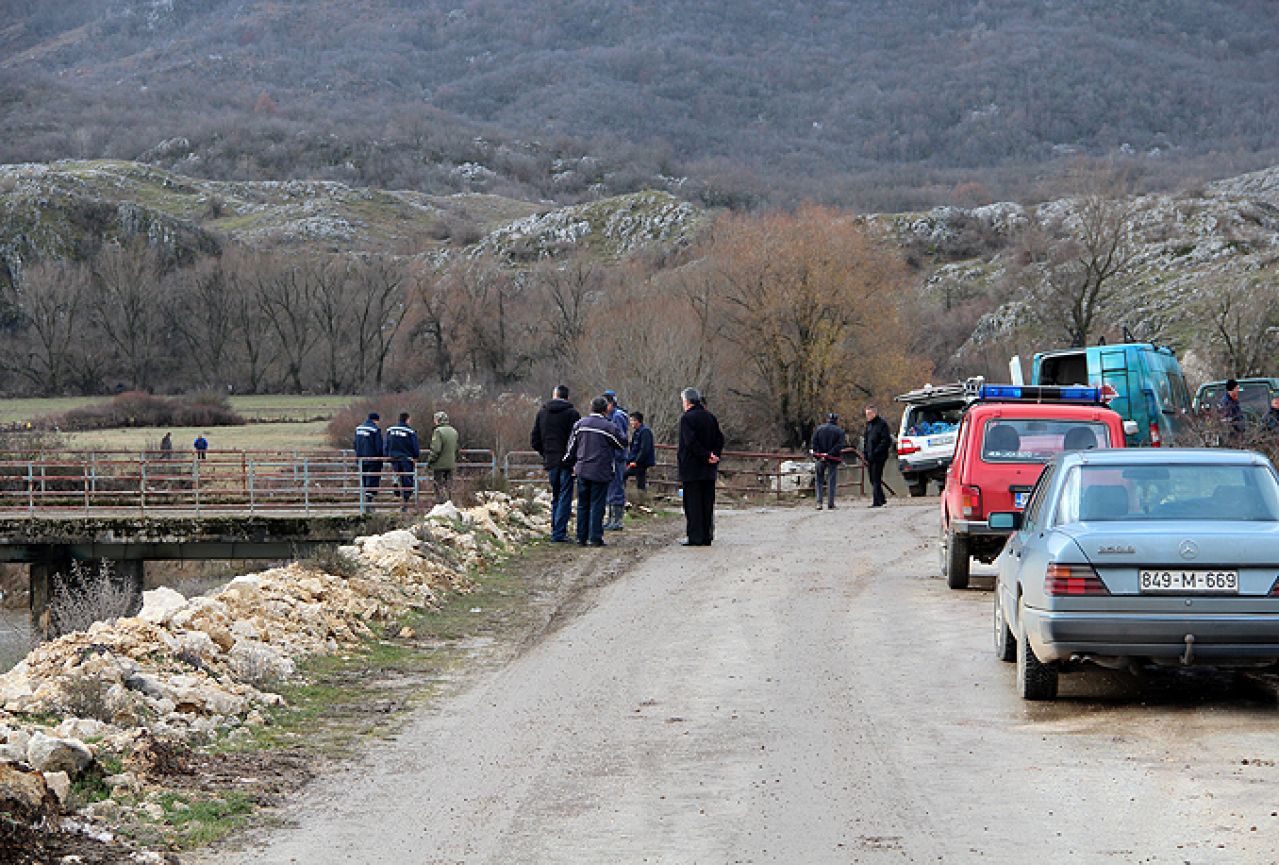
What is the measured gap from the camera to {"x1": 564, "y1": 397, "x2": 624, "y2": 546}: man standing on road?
20547 millimetres

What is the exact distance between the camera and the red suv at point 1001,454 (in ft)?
51.9

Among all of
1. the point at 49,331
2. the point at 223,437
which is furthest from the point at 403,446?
the point at 49,331

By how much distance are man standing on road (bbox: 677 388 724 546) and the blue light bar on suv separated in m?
3.76

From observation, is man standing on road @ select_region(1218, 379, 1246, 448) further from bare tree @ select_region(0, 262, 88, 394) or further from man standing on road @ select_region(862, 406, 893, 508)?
bare tree @ select_region(0, 262, 88, 394)

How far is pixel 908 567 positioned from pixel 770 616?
5015mm

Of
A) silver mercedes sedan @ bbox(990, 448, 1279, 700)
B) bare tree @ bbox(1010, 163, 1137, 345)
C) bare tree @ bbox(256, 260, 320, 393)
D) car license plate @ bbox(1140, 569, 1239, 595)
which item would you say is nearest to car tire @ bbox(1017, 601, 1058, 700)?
silver mercedes sedan @ bbox(990, 448, 1279, 700)

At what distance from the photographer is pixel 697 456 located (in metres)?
20.6

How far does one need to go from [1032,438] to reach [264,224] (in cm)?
17892

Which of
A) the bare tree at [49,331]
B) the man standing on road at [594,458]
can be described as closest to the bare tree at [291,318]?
the bare tree at [49,331]

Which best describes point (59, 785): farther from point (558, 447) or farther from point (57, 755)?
point (558, 447)

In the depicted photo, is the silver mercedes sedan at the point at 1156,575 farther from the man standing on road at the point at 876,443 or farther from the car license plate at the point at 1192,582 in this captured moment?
the man standing on road at the point at 876,443

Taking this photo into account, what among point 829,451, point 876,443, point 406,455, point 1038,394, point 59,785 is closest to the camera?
point 59,785

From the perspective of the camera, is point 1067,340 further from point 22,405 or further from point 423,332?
point 22,405

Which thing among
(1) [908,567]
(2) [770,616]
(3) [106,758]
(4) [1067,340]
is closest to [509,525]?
(1) [908,567]
